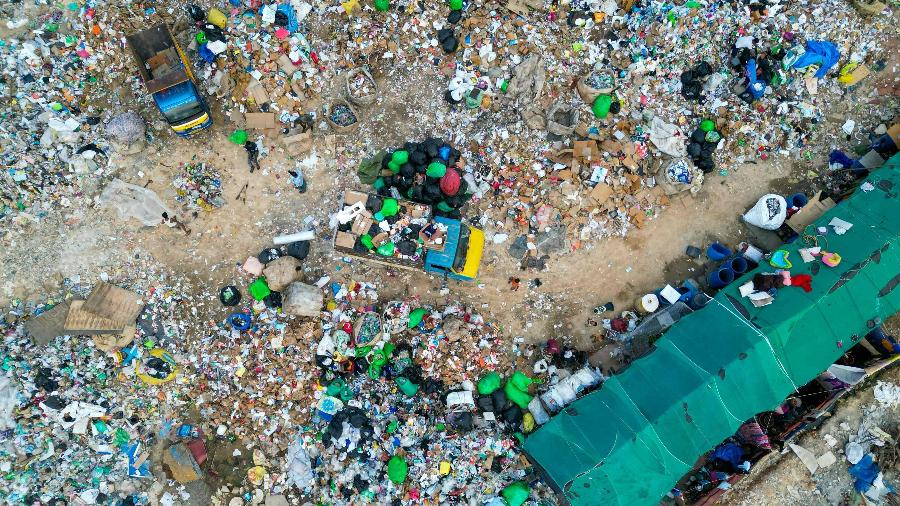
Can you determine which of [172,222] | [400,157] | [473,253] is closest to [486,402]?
[473,253]

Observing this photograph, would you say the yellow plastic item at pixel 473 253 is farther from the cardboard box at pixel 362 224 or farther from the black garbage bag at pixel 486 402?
the black garbage bag at pixel 486 402

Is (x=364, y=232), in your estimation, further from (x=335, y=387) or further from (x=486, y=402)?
(x=486, y=402)

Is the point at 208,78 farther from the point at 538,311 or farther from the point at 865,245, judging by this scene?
the point at 865,245

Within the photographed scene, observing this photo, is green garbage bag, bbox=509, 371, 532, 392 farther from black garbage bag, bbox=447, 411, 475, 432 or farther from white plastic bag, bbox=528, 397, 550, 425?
black garbage bag, bbox=447, 411, 475, 432

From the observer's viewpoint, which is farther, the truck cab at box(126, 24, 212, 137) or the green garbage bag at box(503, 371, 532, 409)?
the green garbage bag at box(503, 371, 532, 409)

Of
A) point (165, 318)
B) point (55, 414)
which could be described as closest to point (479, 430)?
point (165, 318)

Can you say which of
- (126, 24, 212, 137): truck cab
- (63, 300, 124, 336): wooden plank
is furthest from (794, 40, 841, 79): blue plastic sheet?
(63, 300, 124, 336): wooden plank
